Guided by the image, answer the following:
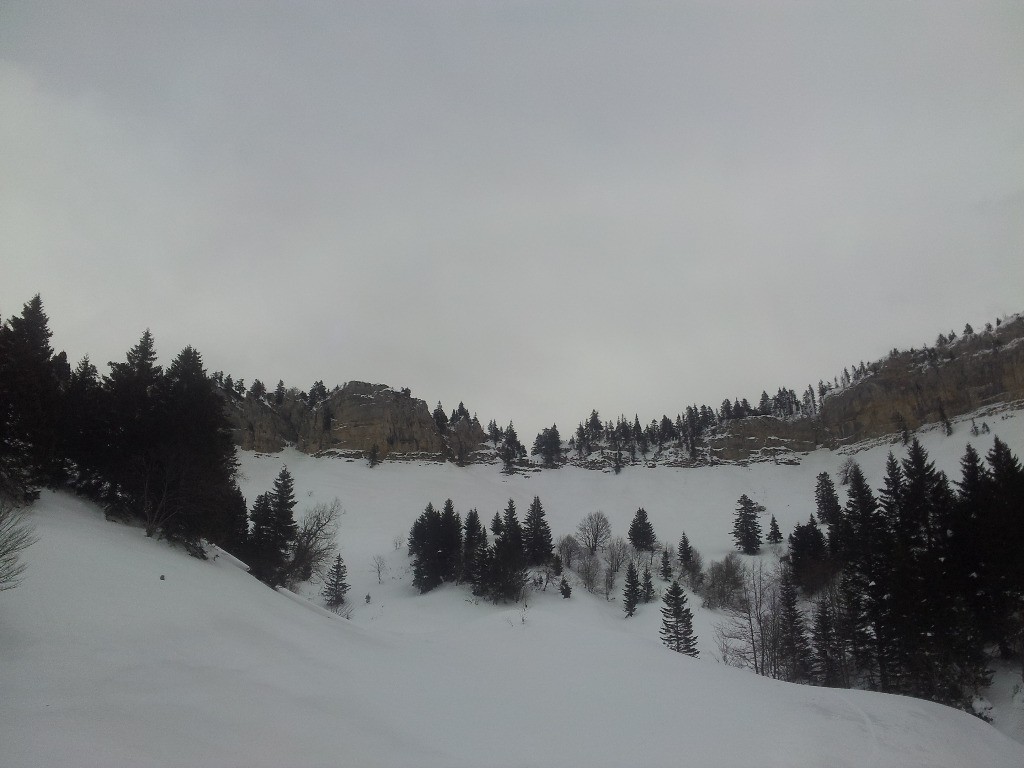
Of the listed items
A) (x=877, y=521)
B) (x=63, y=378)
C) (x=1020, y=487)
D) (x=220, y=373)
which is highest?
(x=220, y=373)

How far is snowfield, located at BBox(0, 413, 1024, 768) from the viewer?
6.87 meters

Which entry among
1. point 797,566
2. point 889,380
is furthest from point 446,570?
point 889,380

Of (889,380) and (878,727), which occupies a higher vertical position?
(889,380)

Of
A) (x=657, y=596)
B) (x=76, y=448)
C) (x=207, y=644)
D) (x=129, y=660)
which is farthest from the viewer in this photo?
(x=657, y=596)

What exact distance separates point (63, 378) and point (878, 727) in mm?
36625

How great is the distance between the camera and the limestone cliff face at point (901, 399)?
324ft

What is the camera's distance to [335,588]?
51.3 metres

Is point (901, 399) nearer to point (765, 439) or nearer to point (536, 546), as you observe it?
point (765, 439)

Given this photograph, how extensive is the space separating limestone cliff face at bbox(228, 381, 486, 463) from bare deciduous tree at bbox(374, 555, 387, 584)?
175 ft

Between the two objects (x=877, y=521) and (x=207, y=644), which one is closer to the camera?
(x=207, y=644)

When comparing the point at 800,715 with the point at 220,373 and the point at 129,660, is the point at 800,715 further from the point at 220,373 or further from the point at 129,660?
the point at 220,373

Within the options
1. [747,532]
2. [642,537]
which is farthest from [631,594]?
[747,532]

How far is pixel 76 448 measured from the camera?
20.4 m

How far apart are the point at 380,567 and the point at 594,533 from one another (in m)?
31.0
